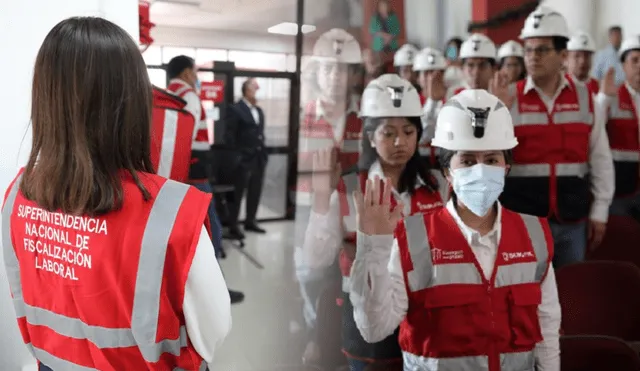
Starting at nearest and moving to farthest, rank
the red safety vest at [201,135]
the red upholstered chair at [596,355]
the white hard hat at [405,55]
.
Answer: the red upholstered chair at [596,355]
the red safety vest at [201,135]
the white hard hat at [405,55]

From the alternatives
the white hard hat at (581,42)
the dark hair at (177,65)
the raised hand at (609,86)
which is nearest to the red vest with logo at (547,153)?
the raised hand at (609,86)

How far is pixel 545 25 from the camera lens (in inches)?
83.4

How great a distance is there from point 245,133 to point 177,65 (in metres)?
0.31

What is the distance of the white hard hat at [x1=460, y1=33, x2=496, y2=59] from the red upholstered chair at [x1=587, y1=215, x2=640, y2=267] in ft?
3.06

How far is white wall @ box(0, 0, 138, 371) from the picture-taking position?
57.3 inches

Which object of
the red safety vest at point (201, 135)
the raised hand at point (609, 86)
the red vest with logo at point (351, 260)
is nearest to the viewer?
the red safety vest at point (201, 135)

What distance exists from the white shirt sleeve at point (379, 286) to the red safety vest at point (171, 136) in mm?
683

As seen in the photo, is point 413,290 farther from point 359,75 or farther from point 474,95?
point 359,75

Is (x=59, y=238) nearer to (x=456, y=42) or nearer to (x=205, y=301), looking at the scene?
(x=205, y=301)

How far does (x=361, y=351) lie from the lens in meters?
1.99

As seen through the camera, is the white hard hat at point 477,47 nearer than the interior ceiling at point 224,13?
No

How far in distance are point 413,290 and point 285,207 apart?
2.23 feet

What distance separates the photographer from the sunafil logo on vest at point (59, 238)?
2.84ft

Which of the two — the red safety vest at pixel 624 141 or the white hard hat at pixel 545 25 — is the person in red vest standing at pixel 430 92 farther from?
the red safety vest at pixel 624 141
